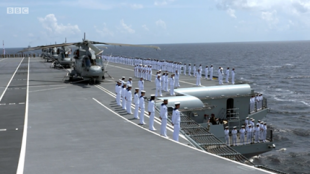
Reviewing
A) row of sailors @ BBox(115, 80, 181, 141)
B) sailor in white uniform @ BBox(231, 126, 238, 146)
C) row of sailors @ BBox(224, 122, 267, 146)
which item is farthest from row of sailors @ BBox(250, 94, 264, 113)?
row of sailors @ BBox(115, 80, 181, 141)

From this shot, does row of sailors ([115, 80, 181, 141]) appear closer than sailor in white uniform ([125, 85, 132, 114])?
Yes

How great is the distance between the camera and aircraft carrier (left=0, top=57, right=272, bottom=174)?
38.5 feet

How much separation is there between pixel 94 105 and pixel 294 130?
23.4 meters

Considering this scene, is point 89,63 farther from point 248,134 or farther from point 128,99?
point 248,134

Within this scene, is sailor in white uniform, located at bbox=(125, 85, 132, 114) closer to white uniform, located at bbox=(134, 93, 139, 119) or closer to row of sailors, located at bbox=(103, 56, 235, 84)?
white uniform, located at bbox=(134, 93, 139, 119)

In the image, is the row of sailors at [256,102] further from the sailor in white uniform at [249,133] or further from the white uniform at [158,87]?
the white uniform at [158,87]

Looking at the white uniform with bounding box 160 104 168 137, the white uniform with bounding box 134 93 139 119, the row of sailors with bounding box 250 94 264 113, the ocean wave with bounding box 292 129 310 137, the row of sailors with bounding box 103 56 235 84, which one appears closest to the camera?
the white uniform with bounding box 160 104 168 137

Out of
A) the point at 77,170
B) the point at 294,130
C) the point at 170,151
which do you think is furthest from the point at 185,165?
the point at 294,130

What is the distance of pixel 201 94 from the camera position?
25.9m

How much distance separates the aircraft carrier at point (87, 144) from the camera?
11.8m

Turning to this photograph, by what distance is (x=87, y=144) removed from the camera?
15.0 metres

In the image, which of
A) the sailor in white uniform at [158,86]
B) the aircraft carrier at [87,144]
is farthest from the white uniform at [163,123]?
the sailor in white uniform at [158,86]

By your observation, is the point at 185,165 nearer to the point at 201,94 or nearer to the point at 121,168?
the point at 121,168

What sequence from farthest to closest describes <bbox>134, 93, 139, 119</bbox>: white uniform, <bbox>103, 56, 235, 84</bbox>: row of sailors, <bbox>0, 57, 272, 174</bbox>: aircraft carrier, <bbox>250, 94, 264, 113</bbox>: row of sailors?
<bbox>103, 56, 235, 84</bbox>: row of sailors
<bbox>250, 94, 264, 113</bbox>: row of sailors
<bbox>134, 93, 139, 119</bbox>: white uniform
<bbox>0, 57, 272, 174</bbox>: aircraft carrier
